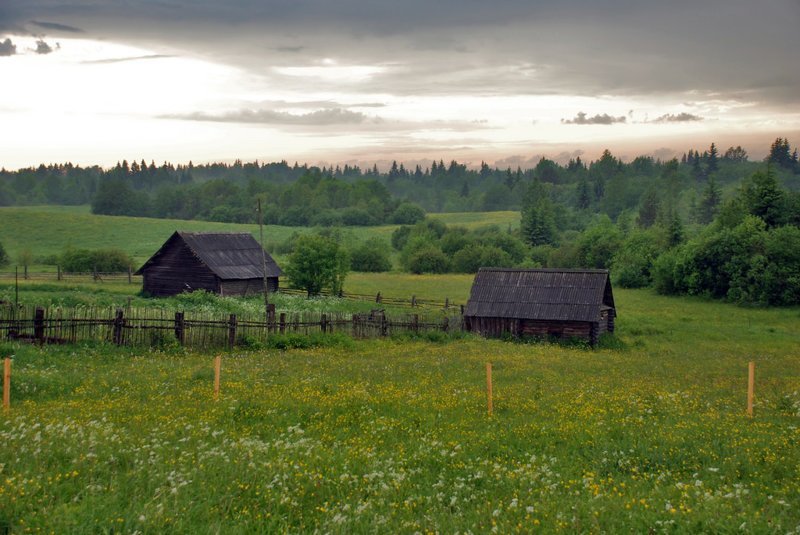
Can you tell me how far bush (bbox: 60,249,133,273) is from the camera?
67188mm

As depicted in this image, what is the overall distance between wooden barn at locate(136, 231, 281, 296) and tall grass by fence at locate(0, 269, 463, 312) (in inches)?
237

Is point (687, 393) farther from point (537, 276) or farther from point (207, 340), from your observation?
point (537, 276)

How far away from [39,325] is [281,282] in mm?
42607

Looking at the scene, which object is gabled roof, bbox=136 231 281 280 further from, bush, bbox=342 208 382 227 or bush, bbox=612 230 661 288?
bush, bbox=342 208 382 227

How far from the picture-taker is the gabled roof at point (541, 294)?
127 ft

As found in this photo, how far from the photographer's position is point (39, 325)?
2334 centimetres

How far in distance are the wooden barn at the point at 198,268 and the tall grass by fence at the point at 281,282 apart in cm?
603

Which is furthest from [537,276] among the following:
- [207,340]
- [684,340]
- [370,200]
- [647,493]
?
[370,200]

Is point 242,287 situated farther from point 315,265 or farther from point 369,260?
point 369,260

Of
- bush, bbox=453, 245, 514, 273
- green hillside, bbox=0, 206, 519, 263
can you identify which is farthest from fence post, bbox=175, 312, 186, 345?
bush, bbox=453, 245, 514, 273

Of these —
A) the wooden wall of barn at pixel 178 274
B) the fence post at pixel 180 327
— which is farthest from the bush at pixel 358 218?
the fence post at pixel 180 327

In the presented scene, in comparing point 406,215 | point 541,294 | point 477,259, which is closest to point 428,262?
point 477,259

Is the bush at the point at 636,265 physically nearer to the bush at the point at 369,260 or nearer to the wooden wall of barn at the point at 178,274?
the bush at the point at 369,260

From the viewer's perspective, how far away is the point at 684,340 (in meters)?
40.2
